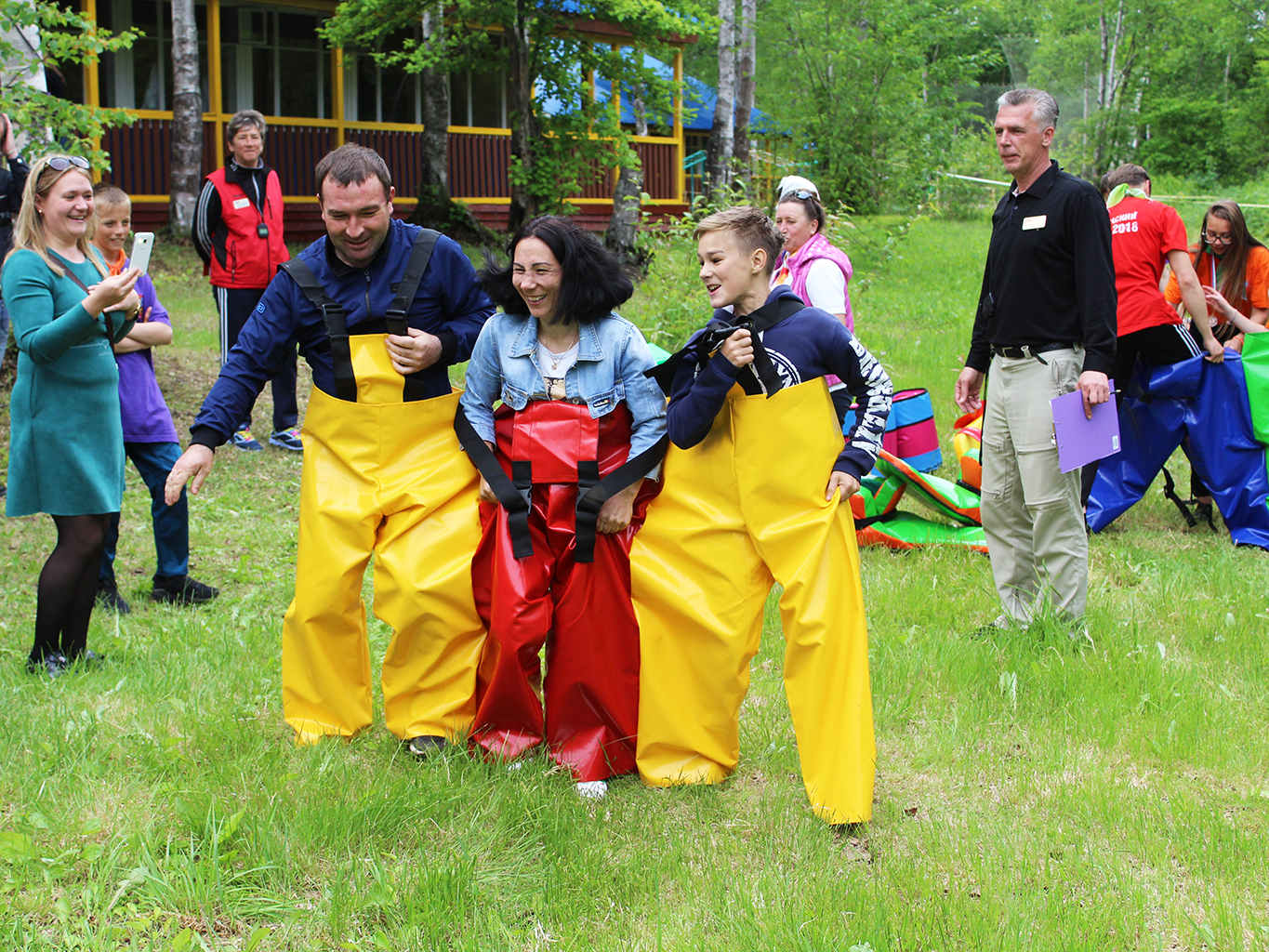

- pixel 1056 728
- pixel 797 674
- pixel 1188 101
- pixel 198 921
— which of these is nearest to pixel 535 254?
pixel 797 674

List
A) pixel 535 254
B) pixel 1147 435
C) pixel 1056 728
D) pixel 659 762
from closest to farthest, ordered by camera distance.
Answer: pixel 535 254 < pixel 659 762 < pixel 1056 728 < pixel 1147 435

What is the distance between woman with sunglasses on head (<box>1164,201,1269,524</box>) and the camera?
722 centimetres

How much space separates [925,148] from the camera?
24.1 m

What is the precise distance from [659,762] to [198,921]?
154 cm

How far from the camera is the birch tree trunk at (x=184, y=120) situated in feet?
49.3

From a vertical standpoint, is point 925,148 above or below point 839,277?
above

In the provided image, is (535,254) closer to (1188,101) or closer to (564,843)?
(564,843)

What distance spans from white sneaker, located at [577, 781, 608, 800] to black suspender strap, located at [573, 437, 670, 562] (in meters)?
0.77

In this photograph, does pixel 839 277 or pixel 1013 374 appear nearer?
pixel 1013 374

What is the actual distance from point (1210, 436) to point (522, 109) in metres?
13.4

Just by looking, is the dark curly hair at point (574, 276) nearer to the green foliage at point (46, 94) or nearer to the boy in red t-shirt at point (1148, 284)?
the boy in red t-shirt at point (1148, 284)

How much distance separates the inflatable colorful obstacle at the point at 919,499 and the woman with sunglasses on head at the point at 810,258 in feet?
4.50

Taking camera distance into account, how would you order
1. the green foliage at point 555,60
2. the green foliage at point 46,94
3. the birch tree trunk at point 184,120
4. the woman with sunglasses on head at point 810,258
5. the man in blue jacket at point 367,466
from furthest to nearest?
1. the green foliage at point 555,60
2. the birch tree trunk at point 184,120
3. the green foliage at point 46,94
4. the woman with sunglasses on head at point 810,258
5. the man in blue jacket at point 367,466

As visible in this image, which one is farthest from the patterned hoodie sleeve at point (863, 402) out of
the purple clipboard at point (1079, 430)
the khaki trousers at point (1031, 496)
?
the khaki trousers at point (1031, 496)
